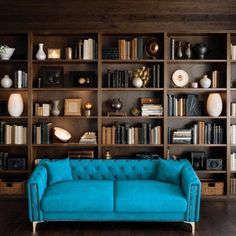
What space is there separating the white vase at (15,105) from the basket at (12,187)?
102 cm

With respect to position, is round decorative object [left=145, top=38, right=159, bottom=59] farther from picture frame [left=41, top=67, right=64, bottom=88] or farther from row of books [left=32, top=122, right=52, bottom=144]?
row of books [left=32, top=122, right=52, bottom=144]

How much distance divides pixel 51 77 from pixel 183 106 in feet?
6.68

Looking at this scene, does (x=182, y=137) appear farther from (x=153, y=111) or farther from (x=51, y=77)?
(x=51, y=77)

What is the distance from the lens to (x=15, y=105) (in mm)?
5719

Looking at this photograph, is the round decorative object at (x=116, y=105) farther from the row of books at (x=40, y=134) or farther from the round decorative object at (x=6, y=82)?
the round decorative object at (x=6, y=82)

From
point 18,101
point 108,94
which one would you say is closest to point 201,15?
point 108,94

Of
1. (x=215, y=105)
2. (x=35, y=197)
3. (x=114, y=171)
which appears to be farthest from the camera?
(x=215, y=105)

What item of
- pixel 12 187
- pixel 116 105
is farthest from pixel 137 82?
pixel 12 187

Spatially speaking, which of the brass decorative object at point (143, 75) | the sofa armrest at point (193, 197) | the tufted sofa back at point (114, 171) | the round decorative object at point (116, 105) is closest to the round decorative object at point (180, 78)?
the brass decorative object at point (143, 75)

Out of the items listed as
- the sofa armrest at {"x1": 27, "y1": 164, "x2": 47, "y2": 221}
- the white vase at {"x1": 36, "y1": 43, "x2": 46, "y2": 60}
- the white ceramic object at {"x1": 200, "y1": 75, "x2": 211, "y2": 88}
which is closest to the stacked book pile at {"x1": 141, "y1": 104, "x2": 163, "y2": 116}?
the white ceramic object at {"x1": 200, "y1": 75, "x2": 211, "y2": 88}

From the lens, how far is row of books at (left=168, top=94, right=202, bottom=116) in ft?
18.9

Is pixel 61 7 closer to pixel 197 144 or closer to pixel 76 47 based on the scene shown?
pixel 76 47

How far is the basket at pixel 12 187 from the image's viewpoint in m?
5.77

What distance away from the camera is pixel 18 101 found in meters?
5.74
